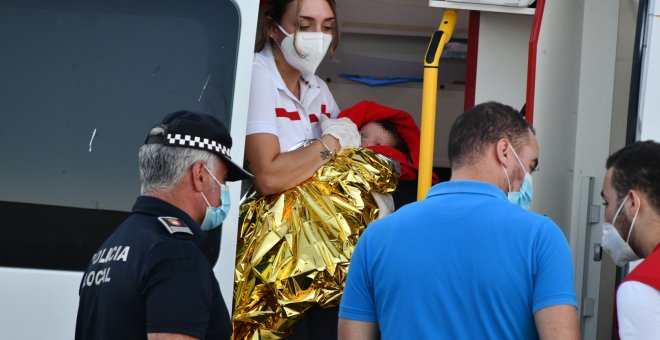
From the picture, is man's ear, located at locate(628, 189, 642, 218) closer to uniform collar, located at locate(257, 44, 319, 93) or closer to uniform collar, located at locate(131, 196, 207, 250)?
uniform collar, located at locate(131, 196, 207, 250)

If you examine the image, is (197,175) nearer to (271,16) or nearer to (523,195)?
(523,195)

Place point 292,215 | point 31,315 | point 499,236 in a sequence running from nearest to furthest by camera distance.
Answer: point 499,236 < point 31,315 < point 292,215

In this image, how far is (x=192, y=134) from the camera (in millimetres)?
2289

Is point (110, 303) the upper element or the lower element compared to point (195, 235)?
lower

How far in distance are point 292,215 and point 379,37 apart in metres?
1.38

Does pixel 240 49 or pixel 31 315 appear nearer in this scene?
pixel 31 315

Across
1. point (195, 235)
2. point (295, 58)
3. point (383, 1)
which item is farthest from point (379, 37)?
point (195, 235)

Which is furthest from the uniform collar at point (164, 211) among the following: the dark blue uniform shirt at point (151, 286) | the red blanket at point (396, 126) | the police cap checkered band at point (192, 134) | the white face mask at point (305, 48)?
the red blanket at point (396, 126)

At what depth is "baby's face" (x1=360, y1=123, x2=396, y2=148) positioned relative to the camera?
133 inches

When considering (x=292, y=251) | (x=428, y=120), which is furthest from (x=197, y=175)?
(x=428, y=120)

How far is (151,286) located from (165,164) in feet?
1.00

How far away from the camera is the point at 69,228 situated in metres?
2.79

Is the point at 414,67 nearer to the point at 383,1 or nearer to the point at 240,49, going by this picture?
the point at 383,1

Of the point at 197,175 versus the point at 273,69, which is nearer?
the point at 197,175
